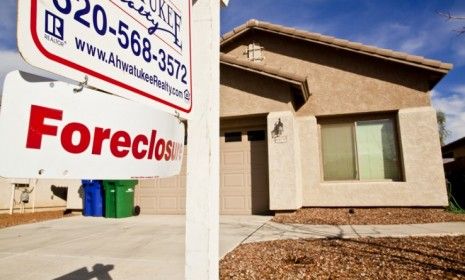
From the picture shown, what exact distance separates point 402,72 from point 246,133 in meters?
4.96

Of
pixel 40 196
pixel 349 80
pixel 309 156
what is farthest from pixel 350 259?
pixel 40 196

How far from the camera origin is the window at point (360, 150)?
9672mm

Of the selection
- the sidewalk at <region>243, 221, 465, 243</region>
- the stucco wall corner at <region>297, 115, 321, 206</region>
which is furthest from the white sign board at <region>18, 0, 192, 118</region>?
the stucco wall corner at <region>297, 115, 321, 206</region>

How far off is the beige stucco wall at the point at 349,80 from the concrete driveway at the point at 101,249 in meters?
4.66

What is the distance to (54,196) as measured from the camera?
14.9m

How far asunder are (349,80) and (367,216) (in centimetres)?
420

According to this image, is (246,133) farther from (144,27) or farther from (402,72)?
(144,27)

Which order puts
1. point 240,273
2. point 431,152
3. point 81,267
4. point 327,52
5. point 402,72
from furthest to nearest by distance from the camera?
point 327,52
point 402,72
point 431,152
point 81,267
point 240,273

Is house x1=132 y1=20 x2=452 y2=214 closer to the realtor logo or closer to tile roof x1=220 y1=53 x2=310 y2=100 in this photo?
tile roof x1=220 y1=53 x2=310 y2=100

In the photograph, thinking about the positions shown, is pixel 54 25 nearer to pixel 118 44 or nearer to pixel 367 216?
pixel 118 44

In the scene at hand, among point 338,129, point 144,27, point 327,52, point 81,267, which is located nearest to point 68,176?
point 144,27

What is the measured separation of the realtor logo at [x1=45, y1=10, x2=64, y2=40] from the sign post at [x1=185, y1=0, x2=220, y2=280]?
924mm

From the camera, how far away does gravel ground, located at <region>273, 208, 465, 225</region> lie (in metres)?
7.58

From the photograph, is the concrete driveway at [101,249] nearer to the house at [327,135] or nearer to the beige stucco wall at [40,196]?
the house at [327,135]
